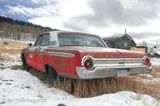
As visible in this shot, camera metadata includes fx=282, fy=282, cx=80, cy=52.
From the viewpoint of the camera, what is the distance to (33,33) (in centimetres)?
12275

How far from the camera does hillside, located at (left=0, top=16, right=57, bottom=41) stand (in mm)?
115438

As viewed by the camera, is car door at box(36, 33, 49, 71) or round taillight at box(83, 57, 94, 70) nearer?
round taillight at box(83, 57, 94, 70)

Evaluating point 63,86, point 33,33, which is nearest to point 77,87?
point 63,86

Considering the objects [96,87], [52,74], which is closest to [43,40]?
[52,74]

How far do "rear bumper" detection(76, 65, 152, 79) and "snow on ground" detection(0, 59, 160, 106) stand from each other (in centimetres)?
43

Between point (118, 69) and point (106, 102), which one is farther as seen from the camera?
point (118, 69)

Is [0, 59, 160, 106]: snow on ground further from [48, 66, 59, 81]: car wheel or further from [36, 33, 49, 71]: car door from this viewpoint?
[36, 33, 49, 71]: car door

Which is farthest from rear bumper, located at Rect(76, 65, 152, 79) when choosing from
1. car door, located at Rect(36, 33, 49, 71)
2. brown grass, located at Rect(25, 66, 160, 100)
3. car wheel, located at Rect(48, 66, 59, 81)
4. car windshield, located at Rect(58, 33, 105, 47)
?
car door, located at Rect(36, 33, 49, 71)

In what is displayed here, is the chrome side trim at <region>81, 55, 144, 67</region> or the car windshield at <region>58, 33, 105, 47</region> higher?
the car windshield at <region>58, 33, 105, 47</region>

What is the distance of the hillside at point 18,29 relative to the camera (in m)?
115

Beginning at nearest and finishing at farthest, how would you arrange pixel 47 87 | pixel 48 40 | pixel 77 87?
pixel 77 87, pixel 47 87, pixel 48 40

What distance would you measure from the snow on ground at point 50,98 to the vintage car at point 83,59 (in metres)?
0.45

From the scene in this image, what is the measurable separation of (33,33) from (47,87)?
117729 mm

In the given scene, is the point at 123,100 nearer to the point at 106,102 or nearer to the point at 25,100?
the point at 106,102
